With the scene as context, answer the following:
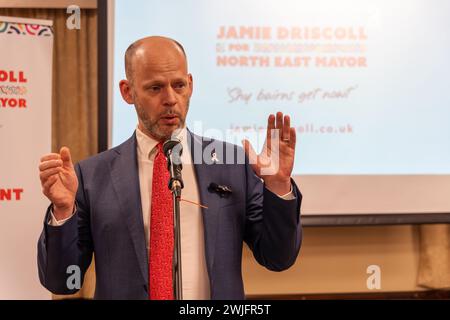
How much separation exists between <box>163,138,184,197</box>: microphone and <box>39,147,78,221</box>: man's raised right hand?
0.30 meters

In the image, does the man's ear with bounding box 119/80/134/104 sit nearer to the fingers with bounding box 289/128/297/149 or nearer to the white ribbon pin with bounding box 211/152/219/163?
the white ribbon pin with bounding box 211/152/219/163

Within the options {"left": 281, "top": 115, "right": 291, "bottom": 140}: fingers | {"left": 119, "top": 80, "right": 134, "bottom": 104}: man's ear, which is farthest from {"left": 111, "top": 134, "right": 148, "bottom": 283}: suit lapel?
{"left": 281, "top": 115, "right": 291, "bottom": 140}: fingers

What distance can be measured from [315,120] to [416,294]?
122cm

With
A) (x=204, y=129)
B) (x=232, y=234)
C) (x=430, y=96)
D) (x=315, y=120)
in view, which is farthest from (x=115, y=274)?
(x=430, y=96)

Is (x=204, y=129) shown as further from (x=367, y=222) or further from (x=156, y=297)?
(x=156, y=297)

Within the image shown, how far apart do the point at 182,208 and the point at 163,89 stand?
362 millimetres

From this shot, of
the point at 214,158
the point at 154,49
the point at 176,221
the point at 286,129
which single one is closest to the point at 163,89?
the point at 154,49

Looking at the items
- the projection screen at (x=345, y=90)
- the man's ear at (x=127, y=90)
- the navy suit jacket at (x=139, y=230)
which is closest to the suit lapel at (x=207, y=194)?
the navy suit jacket at (x=139, y=230)

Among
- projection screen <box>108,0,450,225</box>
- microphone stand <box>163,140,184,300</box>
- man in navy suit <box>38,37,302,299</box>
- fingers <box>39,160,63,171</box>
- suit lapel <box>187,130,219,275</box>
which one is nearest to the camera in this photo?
microphone stand <box>163,140,184,300</box>

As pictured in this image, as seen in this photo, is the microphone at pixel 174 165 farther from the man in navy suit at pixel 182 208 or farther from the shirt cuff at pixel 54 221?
the shirt cuff at pixel 54 221

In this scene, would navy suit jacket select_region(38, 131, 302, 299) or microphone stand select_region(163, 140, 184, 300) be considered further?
navy suit jacket select_region(38, 131, 302, 299)

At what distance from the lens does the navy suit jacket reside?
58.7 inches

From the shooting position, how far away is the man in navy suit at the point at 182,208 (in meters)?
1.47

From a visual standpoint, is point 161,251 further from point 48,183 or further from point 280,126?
point 280,126
